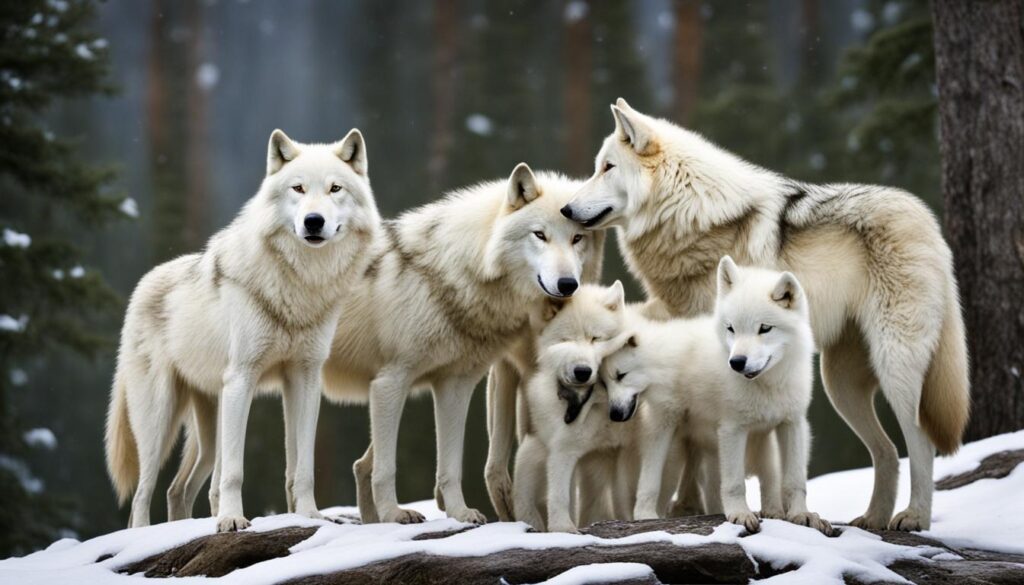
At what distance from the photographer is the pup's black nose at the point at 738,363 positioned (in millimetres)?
5031

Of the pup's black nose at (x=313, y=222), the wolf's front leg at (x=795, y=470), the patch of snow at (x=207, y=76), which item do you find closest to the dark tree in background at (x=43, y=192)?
the pup's black nose at (x=313, y=222)

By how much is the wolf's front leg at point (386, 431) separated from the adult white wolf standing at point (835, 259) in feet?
4.29

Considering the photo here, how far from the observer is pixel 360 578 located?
4820 millimetres

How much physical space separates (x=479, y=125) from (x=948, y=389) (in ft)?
53.5

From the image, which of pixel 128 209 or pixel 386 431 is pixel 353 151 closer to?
pixel 386 431

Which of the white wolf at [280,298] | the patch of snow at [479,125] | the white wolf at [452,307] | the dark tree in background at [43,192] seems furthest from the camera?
the patch of snow at [479,125]

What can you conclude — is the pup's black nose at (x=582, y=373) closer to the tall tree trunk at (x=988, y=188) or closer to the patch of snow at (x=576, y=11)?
the tall tree trunk at (x=988, y=188)

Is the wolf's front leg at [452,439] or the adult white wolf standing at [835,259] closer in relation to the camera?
the adult white wolf standing at [835,259]

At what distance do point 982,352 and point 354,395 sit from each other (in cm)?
460

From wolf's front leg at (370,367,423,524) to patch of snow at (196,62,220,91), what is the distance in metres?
19.0

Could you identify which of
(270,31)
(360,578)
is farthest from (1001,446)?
(270,31)

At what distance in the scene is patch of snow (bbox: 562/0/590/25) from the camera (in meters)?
21.8

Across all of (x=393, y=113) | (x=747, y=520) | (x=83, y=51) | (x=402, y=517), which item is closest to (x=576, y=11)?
(x=393, y=113)

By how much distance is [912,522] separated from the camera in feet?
18.8
